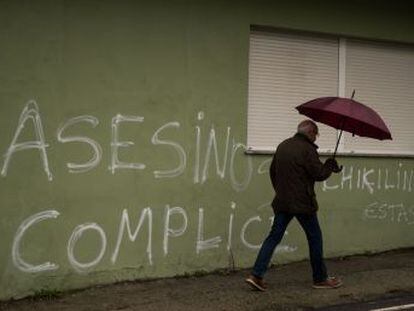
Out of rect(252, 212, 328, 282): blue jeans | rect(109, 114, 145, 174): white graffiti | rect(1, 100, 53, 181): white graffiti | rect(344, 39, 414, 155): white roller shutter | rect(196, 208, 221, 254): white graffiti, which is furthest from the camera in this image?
rect(344, 39, 414, 155): white roller shutter

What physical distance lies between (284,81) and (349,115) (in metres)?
2.18

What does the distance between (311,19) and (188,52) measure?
1.88 meters

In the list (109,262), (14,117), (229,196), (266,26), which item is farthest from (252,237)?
(14,117)

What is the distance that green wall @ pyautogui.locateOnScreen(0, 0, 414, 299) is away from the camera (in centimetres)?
742

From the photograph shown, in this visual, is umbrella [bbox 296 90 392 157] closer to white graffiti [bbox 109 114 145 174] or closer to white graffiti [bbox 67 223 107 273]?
white graffiti [bbox 109 114 145 174]

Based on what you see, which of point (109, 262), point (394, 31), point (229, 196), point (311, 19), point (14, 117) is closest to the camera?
point (14, 117)

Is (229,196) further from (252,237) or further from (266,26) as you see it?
(266,26)

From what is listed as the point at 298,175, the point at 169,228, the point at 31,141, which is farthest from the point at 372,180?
the point at 31,141

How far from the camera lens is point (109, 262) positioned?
7910 millimetres

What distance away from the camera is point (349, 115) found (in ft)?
23.5

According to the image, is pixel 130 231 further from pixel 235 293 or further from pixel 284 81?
pixel 284 81

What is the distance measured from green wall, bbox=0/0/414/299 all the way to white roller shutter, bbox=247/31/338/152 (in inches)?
8.8

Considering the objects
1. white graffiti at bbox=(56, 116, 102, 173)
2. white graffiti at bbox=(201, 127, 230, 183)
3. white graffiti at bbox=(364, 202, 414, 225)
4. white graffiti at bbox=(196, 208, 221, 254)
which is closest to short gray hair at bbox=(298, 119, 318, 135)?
white graffiti at bbox=(201, 127, 230, 183)

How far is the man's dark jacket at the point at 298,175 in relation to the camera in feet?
24.3
